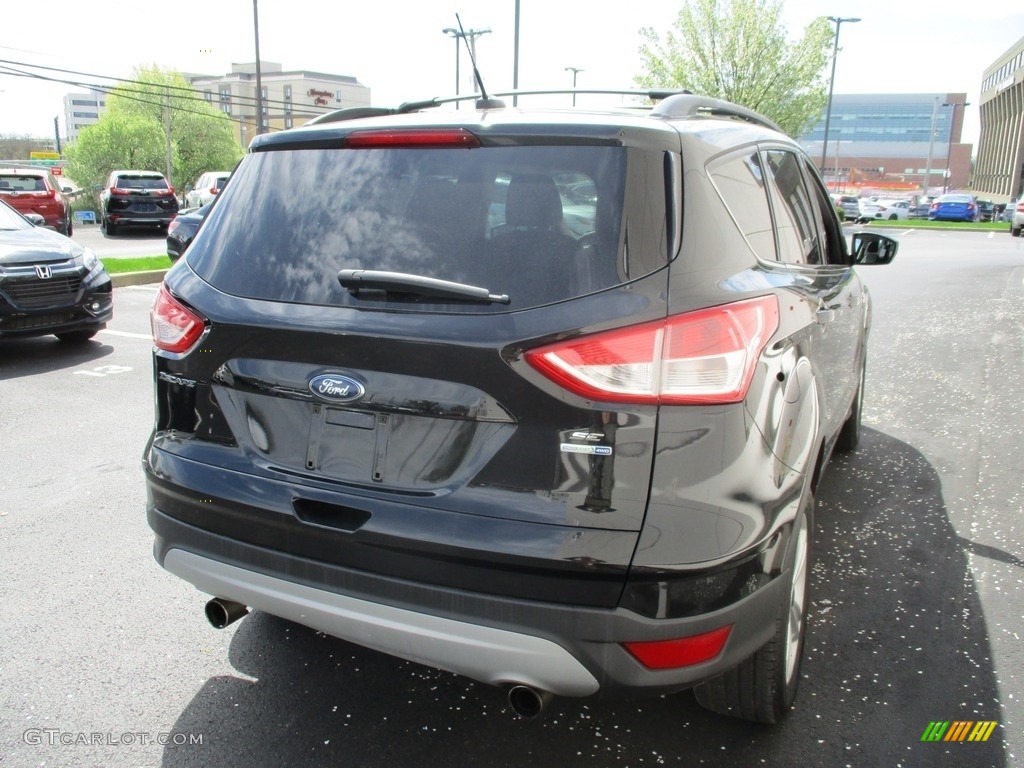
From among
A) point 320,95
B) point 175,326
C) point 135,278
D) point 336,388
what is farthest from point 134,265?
point 320,95

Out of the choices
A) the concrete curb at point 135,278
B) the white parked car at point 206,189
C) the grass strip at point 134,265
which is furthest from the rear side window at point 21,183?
the concrete curb at point 135,278

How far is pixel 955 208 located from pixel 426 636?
47669 millimetres

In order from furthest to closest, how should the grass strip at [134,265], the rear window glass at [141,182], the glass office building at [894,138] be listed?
1. the glass office building at [894,138]
2. the rear window glass at [141,182]
3. the grass strip at [134,265]

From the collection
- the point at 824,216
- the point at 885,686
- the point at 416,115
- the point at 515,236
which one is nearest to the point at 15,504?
the point at 416,115

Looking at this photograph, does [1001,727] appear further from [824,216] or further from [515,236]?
[824,216]

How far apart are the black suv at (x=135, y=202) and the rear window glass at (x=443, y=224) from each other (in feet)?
74.7

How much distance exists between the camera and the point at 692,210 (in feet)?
6.63

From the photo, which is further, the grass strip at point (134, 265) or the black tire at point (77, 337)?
the grass strip at point (134, 265)

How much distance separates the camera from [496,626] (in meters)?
1.91

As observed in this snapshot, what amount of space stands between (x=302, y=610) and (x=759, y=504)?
1.17 metres

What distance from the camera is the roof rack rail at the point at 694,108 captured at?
2354mm

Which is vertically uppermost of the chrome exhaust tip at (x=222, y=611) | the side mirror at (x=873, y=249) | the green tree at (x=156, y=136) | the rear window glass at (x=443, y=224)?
the green tree at (x=156, y=136)

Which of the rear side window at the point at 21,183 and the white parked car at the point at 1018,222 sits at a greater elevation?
the rear side window at the point at 21,183

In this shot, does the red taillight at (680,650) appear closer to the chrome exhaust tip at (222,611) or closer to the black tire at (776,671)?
the black tire at (776,671)
